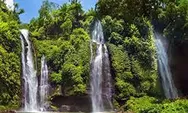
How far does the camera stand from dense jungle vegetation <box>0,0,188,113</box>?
25811 mm

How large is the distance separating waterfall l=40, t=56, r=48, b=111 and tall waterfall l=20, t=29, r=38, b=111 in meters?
0.38

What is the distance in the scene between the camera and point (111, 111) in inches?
1014

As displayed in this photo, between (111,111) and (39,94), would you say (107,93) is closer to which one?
(111,111)

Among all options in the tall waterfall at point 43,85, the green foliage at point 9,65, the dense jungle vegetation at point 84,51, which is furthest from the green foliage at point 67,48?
the green foliage at point 9,65

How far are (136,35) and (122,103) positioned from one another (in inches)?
234

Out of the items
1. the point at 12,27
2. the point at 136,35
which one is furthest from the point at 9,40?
the point at 136,35

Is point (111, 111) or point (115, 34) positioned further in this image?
point (115, 34)

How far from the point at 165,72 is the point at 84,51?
6.31 m

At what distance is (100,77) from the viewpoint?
89.2 feet

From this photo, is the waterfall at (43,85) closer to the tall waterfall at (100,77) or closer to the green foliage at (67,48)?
the green foliage at (67,48)

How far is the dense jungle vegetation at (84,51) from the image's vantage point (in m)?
25.8

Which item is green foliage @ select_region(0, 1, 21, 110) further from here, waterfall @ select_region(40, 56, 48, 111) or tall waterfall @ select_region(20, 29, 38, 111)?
waterfall @ select_region(40, 56, 48, 111)

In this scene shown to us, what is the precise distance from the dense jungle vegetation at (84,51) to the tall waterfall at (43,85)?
1.14 feet

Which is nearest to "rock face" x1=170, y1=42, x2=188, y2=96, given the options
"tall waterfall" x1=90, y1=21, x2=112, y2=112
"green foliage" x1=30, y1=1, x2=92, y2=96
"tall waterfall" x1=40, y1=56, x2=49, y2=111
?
"tall waterfall" x1=90, y1=21, x2=112, y2=112
